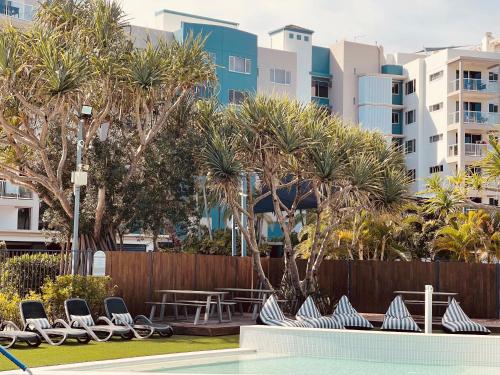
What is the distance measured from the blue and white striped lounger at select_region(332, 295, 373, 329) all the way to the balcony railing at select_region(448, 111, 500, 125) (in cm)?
4158

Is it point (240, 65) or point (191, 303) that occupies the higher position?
point (240, 65)

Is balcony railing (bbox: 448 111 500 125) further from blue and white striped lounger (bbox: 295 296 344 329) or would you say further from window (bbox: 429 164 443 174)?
blue and white striped lounger (bbox: 295 296 344 329)

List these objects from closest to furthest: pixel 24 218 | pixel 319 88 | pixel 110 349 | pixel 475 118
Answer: pixel 110 349 < pixel 24 218 < pixel 475 118 < pixel 319 88

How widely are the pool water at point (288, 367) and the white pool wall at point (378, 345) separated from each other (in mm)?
283

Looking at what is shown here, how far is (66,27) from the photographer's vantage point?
2497cm

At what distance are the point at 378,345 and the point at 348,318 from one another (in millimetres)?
4034

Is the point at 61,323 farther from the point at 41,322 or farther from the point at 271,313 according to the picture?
the point at 271,313

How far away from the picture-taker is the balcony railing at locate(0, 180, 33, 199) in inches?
1961

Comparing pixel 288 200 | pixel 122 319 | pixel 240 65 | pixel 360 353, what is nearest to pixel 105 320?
pixel 122 319

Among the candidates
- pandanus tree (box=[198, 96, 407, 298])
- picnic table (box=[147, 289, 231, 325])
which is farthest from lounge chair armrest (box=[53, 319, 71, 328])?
pandanus tree (box=[198, 96, 407, 298])

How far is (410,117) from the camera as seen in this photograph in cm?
6588

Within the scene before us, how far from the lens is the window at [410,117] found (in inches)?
2564

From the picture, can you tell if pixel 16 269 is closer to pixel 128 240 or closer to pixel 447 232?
pixel 447 232

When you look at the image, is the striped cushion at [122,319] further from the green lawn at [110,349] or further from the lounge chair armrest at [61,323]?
the lounge chair armrest at [61,323]
